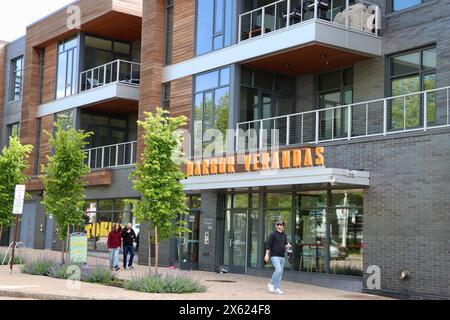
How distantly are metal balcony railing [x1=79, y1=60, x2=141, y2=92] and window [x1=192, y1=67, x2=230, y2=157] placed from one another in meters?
6.35

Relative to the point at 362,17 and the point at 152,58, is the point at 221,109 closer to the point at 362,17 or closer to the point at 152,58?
the point at 152,58

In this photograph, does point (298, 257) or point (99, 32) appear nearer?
point (298, 257)

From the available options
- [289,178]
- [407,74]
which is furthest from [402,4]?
[289,178]

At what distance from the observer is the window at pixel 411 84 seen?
17.6 m

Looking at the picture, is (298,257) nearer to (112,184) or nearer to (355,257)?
(355,257)

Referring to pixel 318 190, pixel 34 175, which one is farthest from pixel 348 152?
pixel 34 175

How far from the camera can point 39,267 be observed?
773 inches

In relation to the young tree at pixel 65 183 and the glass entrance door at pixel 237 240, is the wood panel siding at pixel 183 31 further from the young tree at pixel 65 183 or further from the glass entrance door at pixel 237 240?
the glass entrance door at pixel 237 240

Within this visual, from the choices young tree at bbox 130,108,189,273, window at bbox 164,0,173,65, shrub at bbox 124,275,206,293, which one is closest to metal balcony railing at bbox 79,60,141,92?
window at bbox 164,0,173,65

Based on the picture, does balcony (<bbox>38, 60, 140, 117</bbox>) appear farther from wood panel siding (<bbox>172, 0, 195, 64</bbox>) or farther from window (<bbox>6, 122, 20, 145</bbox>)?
window (<bbox>6, 122, 20, 145</bbox>)

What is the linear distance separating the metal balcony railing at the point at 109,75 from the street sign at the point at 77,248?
12.1 metres

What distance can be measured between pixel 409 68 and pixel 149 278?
970 centimetres

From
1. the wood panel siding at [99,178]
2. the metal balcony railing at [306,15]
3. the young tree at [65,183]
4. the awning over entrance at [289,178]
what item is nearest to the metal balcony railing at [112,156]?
the wood panel siding at [99,178]

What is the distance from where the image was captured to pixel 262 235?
68.4 feet
